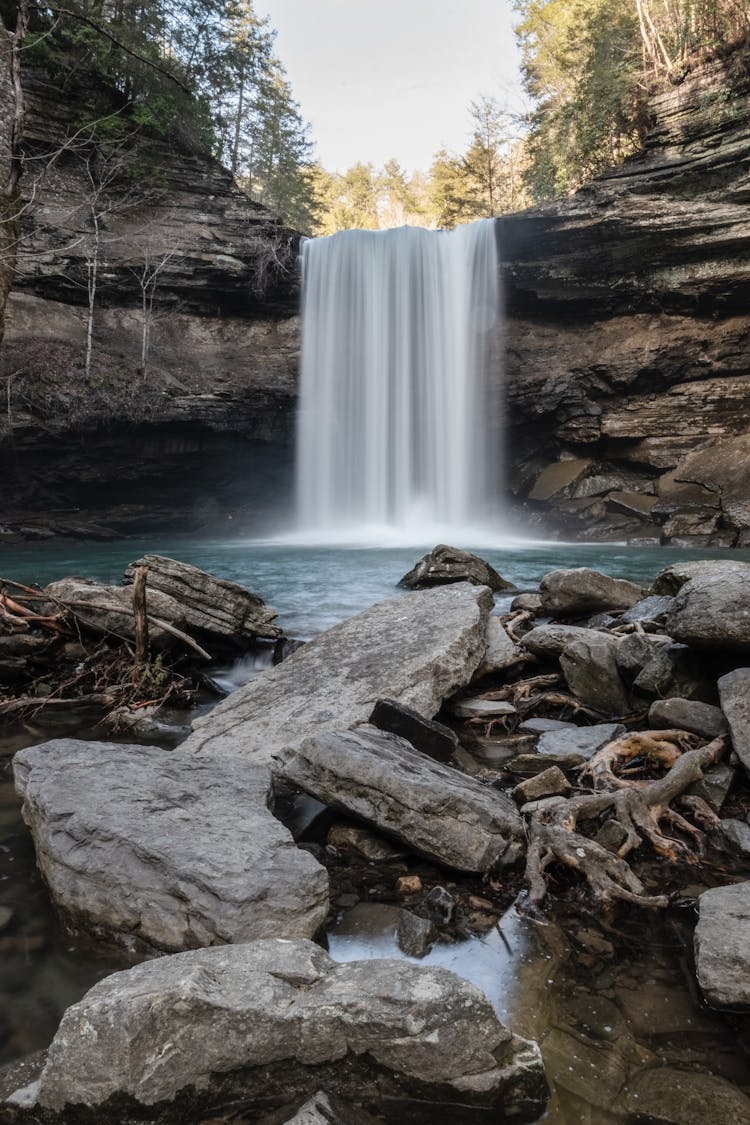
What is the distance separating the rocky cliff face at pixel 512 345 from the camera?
17797 millimetres

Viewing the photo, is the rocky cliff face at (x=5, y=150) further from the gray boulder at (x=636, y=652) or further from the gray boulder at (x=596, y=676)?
the gray boulder at (x=636, y=652)

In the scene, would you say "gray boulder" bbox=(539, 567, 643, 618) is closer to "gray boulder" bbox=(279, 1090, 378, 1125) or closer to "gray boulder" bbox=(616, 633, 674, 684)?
"gray boulder" bbox=(616, 633, 674, 684)

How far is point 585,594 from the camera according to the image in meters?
6.33

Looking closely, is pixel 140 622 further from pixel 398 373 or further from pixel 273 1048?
pixel 398 373

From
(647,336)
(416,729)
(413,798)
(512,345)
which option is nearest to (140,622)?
(416,729)

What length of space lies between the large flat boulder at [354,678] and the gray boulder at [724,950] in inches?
79.9

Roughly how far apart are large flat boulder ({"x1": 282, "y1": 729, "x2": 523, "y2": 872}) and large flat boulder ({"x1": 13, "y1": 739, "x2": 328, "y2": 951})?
12.4 inches

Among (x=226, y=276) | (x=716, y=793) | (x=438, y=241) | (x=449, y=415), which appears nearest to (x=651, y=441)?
(x=449, y=415)

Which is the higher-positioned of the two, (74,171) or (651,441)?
(74,171)

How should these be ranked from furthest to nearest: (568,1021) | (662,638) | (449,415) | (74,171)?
(449,415) < (74,171) < (662,638) < (568,1021)

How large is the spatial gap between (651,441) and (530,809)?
2020cm

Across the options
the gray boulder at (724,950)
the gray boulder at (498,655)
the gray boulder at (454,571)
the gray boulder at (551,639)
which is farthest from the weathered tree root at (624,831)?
the gray boulder at (454,571)

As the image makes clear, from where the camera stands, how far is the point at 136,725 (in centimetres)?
435

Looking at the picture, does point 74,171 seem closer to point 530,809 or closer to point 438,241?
point 438,241
